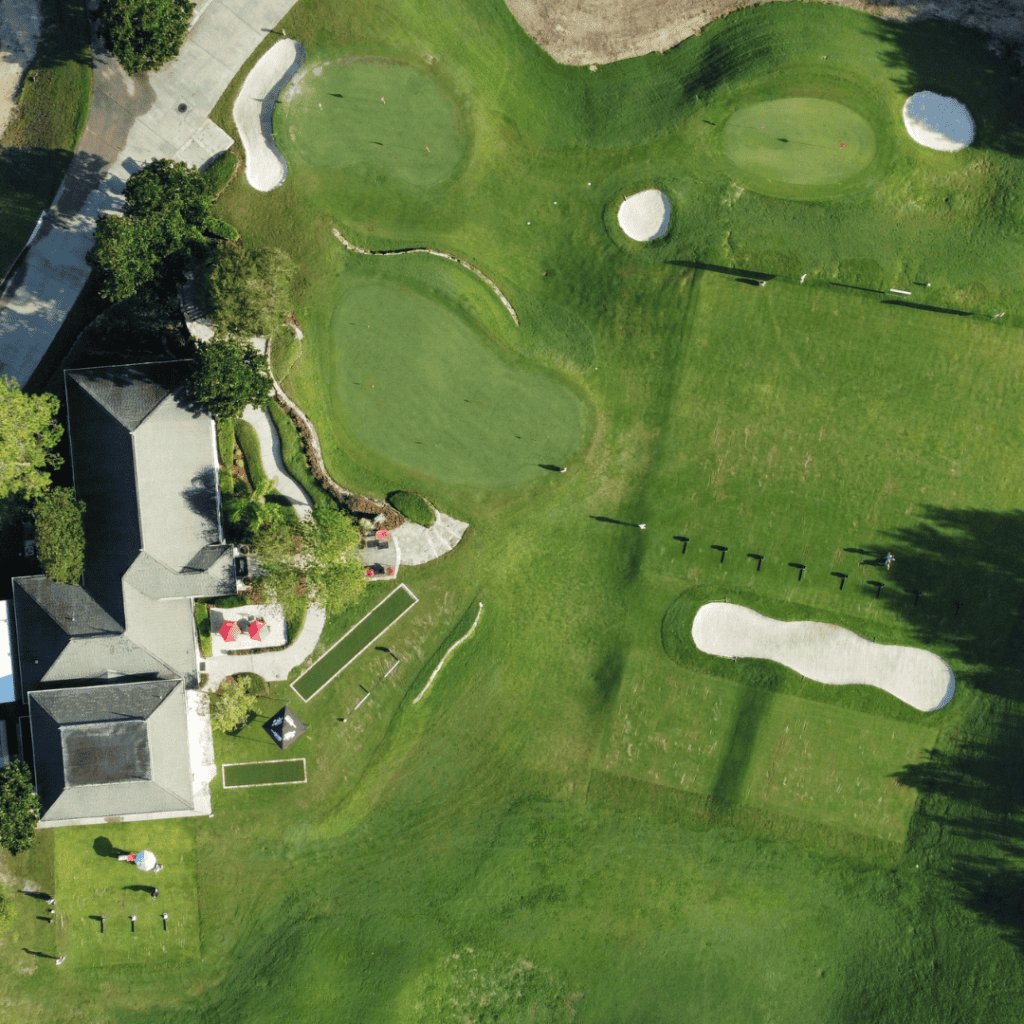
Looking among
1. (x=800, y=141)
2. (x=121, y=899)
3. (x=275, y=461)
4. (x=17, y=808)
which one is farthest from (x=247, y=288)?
(x=121, y=899)

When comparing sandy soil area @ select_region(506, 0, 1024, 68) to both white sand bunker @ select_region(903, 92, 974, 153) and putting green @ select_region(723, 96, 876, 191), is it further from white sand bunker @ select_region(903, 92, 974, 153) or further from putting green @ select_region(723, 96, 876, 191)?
putting green @ select_region(723, 96, 876, 191)

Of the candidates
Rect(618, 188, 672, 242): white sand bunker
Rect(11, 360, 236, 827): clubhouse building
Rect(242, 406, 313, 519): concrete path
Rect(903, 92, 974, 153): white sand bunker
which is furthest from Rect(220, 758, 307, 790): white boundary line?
Rect(903, 92, 974, 153): white sand bunker

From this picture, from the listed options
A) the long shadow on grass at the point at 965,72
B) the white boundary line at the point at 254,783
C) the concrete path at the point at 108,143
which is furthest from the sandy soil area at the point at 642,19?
the white boundary line at the point at 254,783

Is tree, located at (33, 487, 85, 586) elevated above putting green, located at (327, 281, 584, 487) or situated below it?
below

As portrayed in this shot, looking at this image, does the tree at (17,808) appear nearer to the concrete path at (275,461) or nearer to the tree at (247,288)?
the concrete path at (275,461)

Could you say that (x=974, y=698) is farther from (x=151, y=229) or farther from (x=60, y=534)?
(x=151, y=229)

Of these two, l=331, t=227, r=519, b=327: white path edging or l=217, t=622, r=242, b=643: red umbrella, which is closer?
l=217, t=622, r=242, b=643: red umbrella
